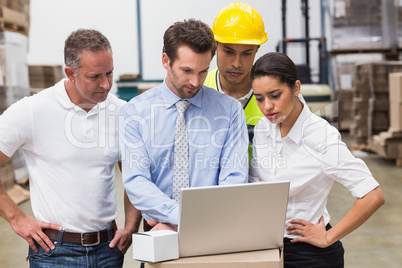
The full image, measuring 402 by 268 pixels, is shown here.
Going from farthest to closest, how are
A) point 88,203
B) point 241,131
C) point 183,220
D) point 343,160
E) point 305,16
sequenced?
point 305,16 < point 88,203 < point 241,131 < point 343,160 < point 183,220

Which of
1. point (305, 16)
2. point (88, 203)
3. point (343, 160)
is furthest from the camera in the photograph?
point (305, 16)

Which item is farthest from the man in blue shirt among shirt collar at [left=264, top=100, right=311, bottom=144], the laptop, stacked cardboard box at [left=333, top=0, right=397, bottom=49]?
stacked cardboard box at [left=333, top=0, right=397, bottom=49]

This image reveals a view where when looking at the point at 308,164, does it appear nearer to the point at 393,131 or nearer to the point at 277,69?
the point at 277,69

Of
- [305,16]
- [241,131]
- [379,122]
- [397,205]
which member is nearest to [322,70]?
[305,16]

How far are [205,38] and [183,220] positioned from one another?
638 mm

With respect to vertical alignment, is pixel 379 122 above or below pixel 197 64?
below

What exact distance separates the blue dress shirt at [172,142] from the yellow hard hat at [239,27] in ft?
1.59

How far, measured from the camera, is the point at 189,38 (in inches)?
70.5

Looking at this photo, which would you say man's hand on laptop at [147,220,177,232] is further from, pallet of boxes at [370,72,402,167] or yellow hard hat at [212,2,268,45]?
pallet of boxes at [370,72,402,167]

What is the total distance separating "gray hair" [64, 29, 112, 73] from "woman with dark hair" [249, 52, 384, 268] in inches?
22.6

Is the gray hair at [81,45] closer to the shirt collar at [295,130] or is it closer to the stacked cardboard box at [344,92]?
the shirt collar at [295,130]

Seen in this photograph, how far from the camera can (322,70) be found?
1091cm

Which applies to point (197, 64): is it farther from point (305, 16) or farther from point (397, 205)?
point (305, 16)

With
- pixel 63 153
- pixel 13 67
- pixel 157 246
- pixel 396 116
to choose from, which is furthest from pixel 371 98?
pixel 157 246
